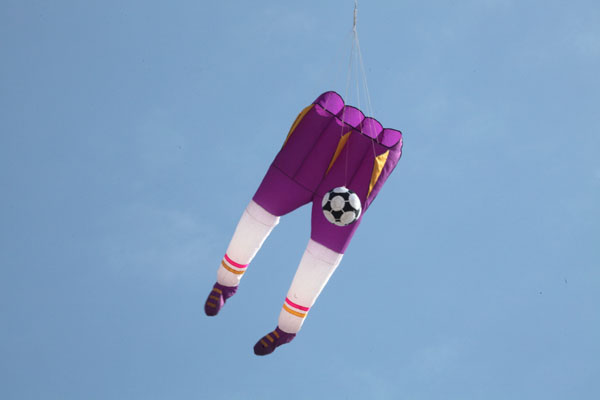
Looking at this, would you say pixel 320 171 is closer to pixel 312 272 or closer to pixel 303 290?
pixel 312 272

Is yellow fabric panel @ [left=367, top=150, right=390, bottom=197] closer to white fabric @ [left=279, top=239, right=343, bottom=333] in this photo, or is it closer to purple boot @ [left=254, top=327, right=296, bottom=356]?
white fabric @ [left=279, top=239, right=343, bottom=333]

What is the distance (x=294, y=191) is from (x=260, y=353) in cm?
175

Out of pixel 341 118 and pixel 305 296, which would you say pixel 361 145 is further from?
pixel 305 296

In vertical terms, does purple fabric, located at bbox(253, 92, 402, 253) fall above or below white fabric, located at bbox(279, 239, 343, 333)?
above

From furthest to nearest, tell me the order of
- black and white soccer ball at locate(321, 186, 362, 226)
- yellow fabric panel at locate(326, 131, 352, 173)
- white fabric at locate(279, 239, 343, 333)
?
yellow fabric panel at locate(326, 131, 352, 173)
white fabric at locate(279, 239, 343, 333)
black and white soccer ball at locate(321, 186, 362, 226)

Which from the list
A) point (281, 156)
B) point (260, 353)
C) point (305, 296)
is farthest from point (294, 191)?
Answer: point (260, 353)

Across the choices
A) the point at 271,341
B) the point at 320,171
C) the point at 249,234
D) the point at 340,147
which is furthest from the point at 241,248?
the point at 340,147

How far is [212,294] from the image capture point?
10391 mm

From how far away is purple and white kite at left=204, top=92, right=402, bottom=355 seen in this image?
10281 millimetres

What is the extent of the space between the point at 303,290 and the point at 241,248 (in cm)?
80

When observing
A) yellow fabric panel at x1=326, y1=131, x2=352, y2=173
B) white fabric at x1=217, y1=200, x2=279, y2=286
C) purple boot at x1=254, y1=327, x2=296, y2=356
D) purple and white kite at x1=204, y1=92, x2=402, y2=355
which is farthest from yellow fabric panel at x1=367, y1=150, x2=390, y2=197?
purple boot at x1=254, y1=327, x2=296, y2=356

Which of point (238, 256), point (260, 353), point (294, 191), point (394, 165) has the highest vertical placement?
point (394, 165)

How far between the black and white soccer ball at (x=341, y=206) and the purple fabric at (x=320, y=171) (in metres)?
0.58

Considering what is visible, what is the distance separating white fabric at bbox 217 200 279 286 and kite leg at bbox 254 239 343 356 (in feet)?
1.65
